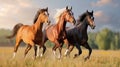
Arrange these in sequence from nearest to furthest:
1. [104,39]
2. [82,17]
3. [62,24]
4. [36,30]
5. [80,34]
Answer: [36,30] → [62,24] → [80,34] → [82,17] → [104,39]

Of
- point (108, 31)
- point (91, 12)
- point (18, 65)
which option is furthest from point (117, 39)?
point (18, 65)

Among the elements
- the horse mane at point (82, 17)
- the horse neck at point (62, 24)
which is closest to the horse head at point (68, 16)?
the horse neck at point (62, 24)

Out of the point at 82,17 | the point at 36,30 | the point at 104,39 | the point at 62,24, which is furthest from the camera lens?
the point at 104,39

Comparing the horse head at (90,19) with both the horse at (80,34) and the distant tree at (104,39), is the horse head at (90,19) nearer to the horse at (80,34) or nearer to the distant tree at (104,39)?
the horse at (80,34)

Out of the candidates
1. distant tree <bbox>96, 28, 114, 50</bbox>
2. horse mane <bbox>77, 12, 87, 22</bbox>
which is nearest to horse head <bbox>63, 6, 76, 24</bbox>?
horse mane <bbox>77, 12, 87, 22</bbox>

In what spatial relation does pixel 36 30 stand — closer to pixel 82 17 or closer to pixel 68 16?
pixel 68 16

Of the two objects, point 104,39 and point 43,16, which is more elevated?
point 43,16

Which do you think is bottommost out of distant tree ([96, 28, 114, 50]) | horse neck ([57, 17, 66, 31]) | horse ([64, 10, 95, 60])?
distant tree ([96, 28, 114, 50])

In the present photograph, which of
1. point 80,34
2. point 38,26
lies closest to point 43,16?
point 38,26

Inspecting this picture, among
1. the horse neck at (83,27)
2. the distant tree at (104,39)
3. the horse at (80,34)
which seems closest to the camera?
the horse at (80,34)

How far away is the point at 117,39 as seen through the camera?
322ft

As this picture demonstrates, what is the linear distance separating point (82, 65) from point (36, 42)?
313 centimetres

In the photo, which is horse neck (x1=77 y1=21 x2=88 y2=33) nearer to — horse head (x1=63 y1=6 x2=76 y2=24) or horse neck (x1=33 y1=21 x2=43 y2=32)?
horse head (x1=63 y1=6 x2=76 y2=24)

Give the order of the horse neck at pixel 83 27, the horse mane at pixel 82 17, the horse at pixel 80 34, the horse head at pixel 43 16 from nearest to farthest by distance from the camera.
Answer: the horse head at pixel 43 16 < the horse at pixel 80 34 < the horse neck at pixel 83 27 < the horse mane at pixel 82 17
